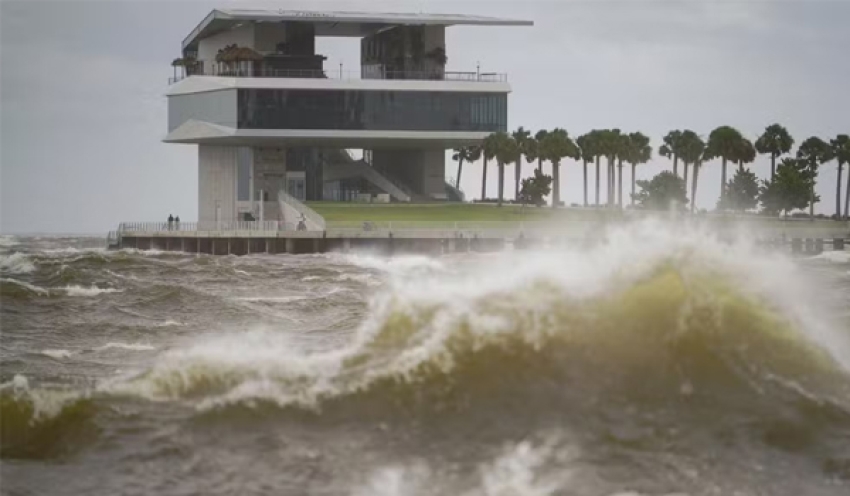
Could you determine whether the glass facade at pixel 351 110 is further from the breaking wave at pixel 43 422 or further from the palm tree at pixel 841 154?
the breaking wave at pixel 43 422

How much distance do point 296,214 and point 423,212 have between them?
8.54m

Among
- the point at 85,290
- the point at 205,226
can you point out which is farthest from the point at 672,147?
→ the point at 85,290

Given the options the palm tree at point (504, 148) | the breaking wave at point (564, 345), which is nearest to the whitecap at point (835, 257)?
the palm tree at point (504, 148)

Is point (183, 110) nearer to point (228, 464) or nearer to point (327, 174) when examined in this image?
point (327, 174)

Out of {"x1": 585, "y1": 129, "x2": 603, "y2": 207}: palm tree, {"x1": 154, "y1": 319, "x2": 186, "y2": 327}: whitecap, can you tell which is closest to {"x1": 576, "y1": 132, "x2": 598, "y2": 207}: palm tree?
{"x1": 585, "y1": 129, "x2": 603, "y2": 207}: palm tree

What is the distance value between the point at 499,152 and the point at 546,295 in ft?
332

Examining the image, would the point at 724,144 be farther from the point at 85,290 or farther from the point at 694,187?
the point at 85,290

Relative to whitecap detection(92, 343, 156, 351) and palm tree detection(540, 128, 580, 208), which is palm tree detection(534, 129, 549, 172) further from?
whitecap detection(92, 343, 156, 351)

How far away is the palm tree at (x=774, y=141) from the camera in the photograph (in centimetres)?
13938

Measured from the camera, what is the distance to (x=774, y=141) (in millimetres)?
139250

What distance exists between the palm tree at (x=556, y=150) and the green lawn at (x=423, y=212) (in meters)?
11.3

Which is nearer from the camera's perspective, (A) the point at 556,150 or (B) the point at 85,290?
(B) the point at 85,290

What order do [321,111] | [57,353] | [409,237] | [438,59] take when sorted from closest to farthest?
[57,353] → [409,237] → [321,111] → [438,59]

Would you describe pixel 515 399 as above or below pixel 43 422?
above
